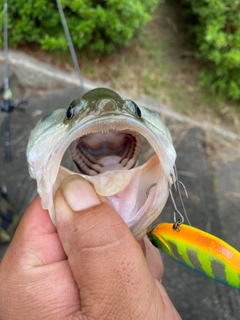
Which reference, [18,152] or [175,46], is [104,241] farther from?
[175,46]

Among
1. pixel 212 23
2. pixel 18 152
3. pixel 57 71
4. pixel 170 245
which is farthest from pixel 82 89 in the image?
pixel 170 245

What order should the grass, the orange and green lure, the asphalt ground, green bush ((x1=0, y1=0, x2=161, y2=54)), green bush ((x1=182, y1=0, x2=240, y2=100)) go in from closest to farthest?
the orange and green lure, the asphalt ground, green bush ((x1=0, y1=0, x2=161, y2=54)), green bush ((x1=182, y1=0, x2=240, y2=100)), the grass

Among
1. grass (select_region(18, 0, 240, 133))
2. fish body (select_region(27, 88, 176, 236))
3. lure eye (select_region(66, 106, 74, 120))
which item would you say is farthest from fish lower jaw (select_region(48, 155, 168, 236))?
grass (select_region(18, 0, 240, 133))

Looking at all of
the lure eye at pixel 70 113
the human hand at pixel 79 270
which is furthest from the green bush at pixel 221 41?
the human hand at pixel 79 270

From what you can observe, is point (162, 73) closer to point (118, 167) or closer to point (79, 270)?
point (118, 167)

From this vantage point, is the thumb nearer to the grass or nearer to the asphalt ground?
the asphalt ground

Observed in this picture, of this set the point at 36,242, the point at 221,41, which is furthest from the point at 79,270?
the point at 221,41
